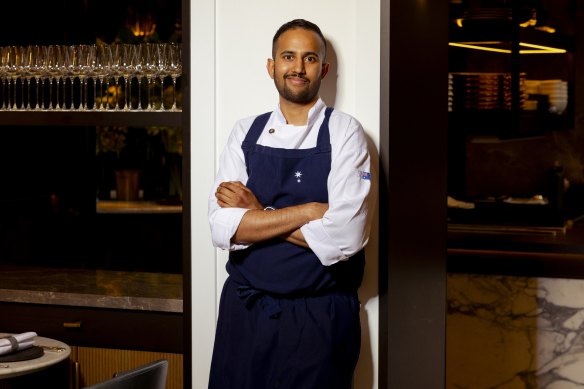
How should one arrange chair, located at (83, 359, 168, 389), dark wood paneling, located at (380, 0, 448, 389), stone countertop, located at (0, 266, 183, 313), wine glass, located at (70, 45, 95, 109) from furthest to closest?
wine glass, located at (70, 45, 95, 109)
stone countertop, located at (0, 266, 183, 313)
dark wood paneling, located at (380, 0, 448, 389)
chair, located at (83, 359, 168, 389)

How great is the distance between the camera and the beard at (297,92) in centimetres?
269

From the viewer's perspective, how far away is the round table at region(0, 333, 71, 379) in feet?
8.41

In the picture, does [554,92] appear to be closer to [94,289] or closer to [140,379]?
[94,289]

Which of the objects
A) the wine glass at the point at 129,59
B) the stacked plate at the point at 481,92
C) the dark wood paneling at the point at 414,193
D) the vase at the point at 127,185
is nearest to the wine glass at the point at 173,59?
the wine glass at the point at 129,59

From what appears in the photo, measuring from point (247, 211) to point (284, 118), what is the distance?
354 millimetres

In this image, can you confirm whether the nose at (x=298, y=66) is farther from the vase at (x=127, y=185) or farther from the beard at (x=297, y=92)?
the vase at (x=127, y=185)

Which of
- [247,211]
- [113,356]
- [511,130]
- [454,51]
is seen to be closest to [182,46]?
[247,211]

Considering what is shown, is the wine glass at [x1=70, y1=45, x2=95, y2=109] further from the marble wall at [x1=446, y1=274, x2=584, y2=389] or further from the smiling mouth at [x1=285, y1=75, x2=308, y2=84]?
the marble wall at [x1=446, y1=274, x2=584, y2=389]

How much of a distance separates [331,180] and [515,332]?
183cm

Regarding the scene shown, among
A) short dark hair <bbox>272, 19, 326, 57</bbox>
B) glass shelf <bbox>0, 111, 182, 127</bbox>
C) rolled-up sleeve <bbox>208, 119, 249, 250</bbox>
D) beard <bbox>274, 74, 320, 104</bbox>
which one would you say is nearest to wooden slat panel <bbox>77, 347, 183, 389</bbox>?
rolled-up sleeve <bbox>208, 119, 249, 250</bbox>

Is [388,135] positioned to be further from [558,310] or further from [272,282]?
[558,310]

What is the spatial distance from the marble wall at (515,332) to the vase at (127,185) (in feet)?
8.72

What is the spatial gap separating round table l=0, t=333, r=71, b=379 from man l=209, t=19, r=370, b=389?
50cm

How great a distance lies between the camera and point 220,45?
2.99 metres
